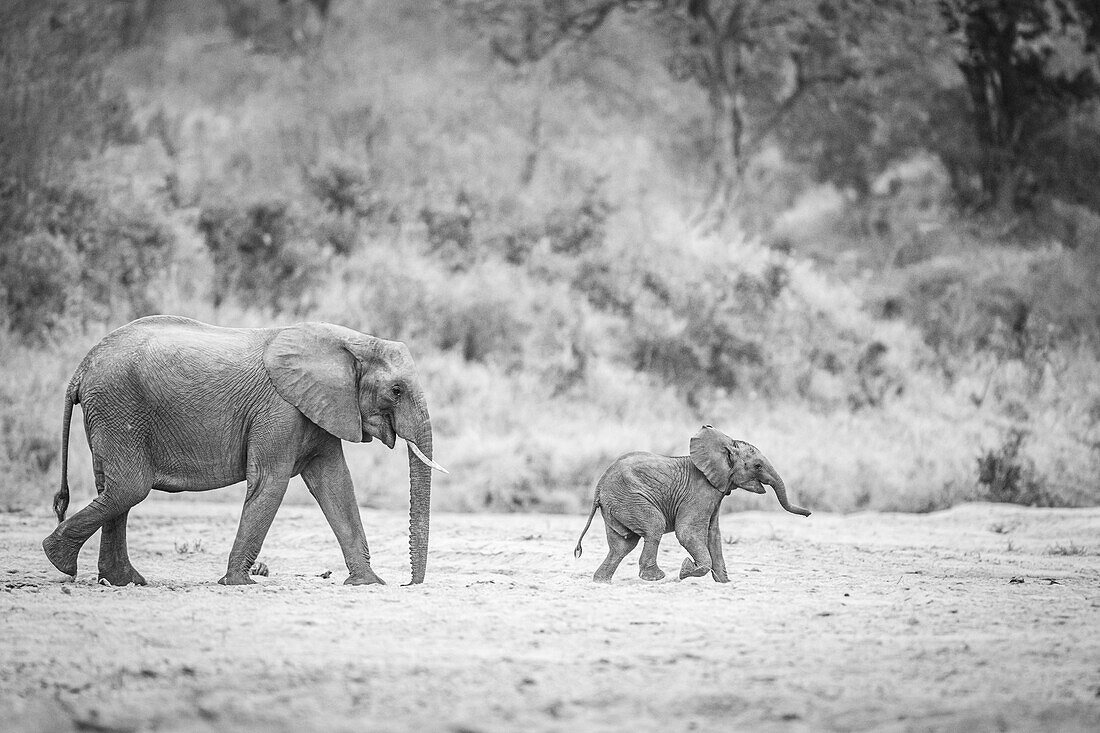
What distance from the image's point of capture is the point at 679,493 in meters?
9.08

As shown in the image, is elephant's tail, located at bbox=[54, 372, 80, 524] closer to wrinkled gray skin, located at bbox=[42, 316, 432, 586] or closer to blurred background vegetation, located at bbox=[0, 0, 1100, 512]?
wrinkled gray skin, located at bbox=[42, 316, 432, 586]

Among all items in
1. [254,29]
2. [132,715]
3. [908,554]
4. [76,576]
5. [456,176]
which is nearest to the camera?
[132,715]

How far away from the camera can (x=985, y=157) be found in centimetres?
2780

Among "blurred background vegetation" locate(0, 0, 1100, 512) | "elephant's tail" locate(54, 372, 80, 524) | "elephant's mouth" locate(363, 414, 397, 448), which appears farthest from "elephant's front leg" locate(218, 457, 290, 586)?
"blurred background vegetation" locate(0, 0, 1100, 512)

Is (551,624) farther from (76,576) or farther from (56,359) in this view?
(56,359)

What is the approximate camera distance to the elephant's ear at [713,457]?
9031 mm

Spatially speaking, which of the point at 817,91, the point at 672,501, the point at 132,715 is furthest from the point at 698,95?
the point at 132,715

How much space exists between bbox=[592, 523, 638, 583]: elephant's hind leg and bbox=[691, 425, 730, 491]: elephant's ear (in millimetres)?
687

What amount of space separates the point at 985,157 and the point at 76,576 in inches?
899

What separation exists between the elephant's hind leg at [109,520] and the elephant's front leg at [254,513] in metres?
0.65

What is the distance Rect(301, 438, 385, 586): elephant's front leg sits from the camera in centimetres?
885

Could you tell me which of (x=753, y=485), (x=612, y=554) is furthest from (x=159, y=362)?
(x=753, y=485)

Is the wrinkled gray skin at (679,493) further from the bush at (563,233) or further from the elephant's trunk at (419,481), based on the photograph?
the bush at (563,233)

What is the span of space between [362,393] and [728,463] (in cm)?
240
